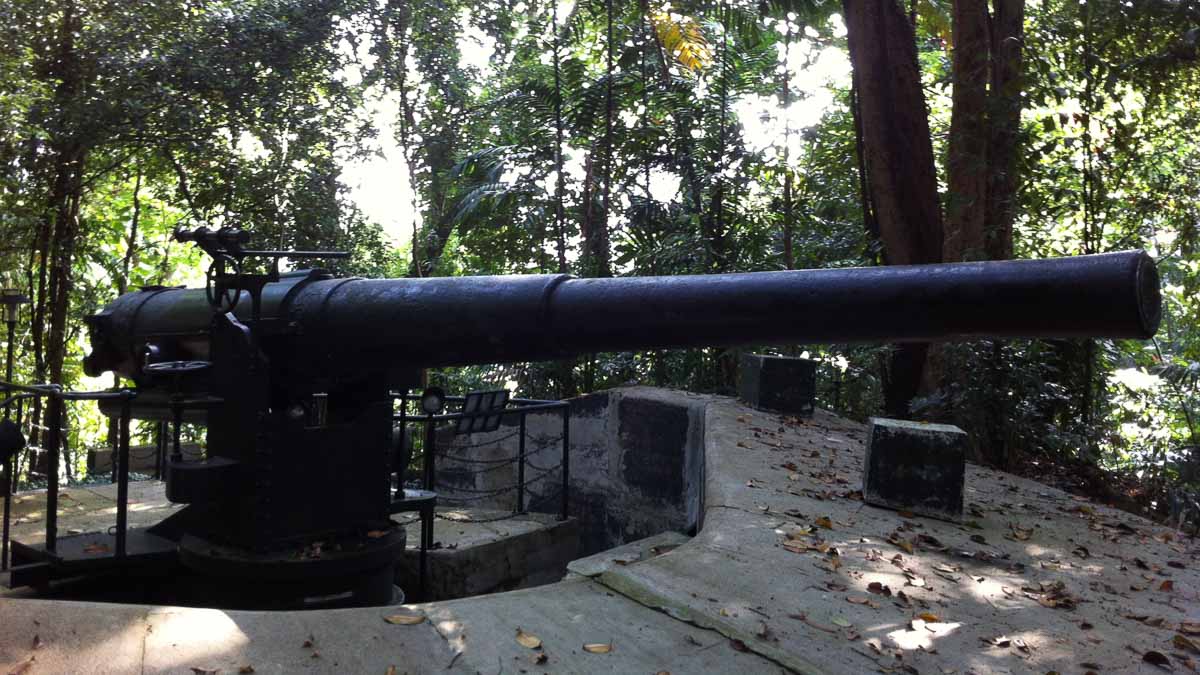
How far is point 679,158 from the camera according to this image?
11.6m

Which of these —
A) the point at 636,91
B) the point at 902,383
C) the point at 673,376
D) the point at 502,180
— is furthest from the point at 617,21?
the point at 902,383

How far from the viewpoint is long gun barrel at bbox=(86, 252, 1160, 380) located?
2613mm

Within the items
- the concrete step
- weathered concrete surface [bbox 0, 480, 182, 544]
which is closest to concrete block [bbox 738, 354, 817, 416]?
the concrete step

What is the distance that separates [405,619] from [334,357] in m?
1.46

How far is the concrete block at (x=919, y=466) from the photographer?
17.0 ft

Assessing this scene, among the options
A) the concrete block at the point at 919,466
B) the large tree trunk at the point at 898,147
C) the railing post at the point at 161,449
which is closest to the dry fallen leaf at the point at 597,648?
the concrete block at the point at 919,466

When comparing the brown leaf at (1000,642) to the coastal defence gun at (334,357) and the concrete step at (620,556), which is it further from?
the concrete step at (620,556)

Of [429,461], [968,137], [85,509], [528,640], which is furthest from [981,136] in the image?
[85,509]

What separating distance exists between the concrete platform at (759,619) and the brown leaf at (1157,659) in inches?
0.7

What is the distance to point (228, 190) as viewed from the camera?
12492mm

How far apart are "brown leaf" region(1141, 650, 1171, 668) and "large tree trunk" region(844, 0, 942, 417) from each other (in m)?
6.10

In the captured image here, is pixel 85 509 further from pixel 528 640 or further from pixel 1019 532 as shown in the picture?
pixel 1019 532

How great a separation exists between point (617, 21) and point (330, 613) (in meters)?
11.0

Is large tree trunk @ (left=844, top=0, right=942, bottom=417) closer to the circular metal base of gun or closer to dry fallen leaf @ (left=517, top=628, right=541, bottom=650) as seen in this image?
the circular metal base of gun
